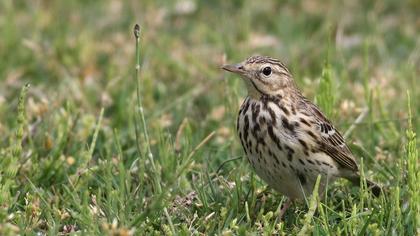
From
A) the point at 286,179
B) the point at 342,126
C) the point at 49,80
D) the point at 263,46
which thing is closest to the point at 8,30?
the point at 49,80

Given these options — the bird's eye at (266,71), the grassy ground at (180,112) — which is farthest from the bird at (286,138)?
the grassy ground at (180,112)

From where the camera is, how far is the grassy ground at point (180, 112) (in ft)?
14.6

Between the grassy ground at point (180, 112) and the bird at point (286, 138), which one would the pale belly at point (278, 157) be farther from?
the grassy ground at point (180, 112)

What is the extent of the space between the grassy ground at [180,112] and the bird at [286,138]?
0.50ft

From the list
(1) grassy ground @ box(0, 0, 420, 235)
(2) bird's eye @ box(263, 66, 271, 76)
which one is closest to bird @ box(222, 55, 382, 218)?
(2) bird's eye @ box(263, 66, 271, 76)

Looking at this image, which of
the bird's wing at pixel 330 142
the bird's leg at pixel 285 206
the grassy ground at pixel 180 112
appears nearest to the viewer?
the grassy ground at pixel 180 112

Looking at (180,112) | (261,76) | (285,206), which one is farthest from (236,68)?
(180,112)

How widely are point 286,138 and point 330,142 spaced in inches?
14.8

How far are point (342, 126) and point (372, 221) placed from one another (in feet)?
4.88

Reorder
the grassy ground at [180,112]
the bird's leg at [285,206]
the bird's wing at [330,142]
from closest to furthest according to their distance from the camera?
the grassy ground at [180,112], the bird's leg at [285,206], the bird's wing at [330,142]

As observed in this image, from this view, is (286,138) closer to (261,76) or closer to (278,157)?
(278,157)

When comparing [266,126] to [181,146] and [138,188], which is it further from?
[181,146]

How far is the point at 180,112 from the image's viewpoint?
6641 millimetres

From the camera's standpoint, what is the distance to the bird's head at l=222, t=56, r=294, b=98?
5.08 meters
